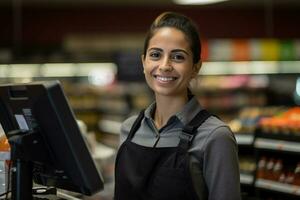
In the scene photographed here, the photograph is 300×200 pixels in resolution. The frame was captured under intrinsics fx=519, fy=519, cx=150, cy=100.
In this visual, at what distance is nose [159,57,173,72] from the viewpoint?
2074 mm

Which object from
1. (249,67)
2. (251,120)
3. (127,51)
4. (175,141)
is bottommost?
(251,120)

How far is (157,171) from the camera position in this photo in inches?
82.0

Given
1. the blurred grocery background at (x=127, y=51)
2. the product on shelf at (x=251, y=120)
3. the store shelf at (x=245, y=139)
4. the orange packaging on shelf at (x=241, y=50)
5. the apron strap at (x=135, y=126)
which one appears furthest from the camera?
the orange packaging on shelf at (x=241, y=50)

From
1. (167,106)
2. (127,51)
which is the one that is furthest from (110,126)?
(167,106)

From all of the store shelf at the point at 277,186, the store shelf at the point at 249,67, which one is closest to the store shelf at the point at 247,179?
the store shelf at the point at 277,186

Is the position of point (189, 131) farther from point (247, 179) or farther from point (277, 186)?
point (247, 179)

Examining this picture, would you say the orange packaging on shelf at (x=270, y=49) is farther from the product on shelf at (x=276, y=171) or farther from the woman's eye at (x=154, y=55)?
the woman's eye at (x=154, y=55)

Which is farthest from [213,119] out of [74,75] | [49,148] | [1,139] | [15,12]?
[15,12]

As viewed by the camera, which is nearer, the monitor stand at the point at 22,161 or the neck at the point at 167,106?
the monitor stand at the point at 22,161

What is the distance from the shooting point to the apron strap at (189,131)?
2041mm

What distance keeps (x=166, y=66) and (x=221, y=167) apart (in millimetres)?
456

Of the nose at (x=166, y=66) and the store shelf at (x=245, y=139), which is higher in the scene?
the nose at (x=166, y=66)

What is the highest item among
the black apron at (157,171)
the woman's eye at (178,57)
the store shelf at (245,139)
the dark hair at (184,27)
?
the dark hair at (184,27)

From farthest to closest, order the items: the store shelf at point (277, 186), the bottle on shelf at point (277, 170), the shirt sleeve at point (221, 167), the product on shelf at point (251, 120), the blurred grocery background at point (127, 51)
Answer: the blurred grocery background at point (127, 51), the product on shelf at point (251, 120), the bottle on shelf at point (277, 170), the store shelf at point (277, 186), the shirt sleeve at point (221, 167)
